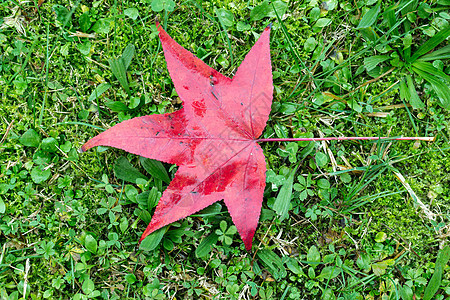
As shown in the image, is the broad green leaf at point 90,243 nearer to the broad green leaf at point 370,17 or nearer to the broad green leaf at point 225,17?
the broad green leaf at point 225,17

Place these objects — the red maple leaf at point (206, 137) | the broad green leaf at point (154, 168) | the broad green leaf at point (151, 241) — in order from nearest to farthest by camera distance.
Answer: the red maple leaf at point (206, 137)
the broad green leaf at point (151, 241)
the broad green leaf at point (154, 168)

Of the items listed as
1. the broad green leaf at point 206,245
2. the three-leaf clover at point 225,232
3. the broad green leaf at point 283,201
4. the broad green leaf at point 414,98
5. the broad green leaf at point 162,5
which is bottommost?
the broad green leaf at point 206,245

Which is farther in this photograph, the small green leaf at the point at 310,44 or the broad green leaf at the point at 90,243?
the small green leaf at the point at 310,44

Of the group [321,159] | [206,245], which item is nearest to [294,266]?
[206,245]

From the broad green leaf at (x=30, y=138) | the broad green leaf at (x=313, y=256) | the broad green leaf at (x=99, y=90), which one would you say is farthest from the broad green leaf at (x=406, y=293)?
the broad green leaf at (x=30, y=138)

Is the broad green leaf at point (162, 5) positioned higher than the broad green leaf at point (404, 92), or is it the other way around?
the broad green leaf at point (162, 5)

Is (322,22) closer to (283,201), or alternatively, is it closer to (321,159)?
(321,159)

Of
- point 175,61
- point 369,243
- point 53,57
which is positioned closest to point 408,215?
point 369,243
